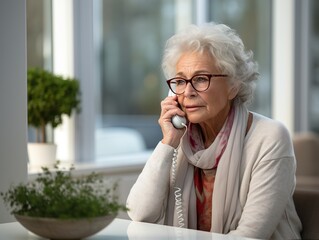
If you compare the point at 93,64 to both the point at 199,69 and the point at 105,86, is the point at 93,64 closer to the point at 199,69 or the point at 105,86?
the point at 199,69

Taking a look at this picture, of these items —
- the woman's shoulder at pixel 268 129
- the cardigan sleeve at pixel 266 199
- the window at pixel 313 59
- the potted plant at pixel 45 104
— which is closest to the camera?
the cardigan sleeve at pixel 266 199

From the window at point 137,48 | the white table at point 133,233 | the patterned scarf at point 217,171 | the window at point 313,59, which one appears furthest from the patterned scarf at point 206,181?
the window at point 313,59

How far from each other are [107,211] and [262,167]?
0.85m

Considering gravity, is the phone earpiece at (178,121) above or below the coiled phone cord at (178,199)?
above

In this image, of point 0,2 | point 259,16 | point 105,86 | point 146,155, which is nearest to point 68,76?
point 146,155

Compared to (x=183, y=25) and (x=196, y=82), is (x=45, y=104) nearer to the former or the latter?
(x=196, y=82)

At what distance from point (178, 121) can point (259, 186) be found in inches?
16.2

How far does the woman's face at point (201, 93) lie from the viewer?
2867mm

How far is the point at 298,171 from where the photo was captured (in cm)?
507

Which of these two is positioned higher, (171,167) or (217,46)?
(217,46)

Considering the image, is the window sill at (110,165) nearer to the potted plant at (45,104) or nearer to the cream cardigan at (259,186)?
the potted plant at (45,104)

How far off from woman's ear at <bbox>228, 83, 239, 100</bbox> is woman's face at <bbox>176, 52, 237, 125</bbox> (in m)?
0.02

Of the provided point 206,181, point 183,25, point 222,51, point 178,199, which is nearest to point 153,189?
point 178,199

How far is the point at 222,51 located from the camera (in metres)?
2.86
